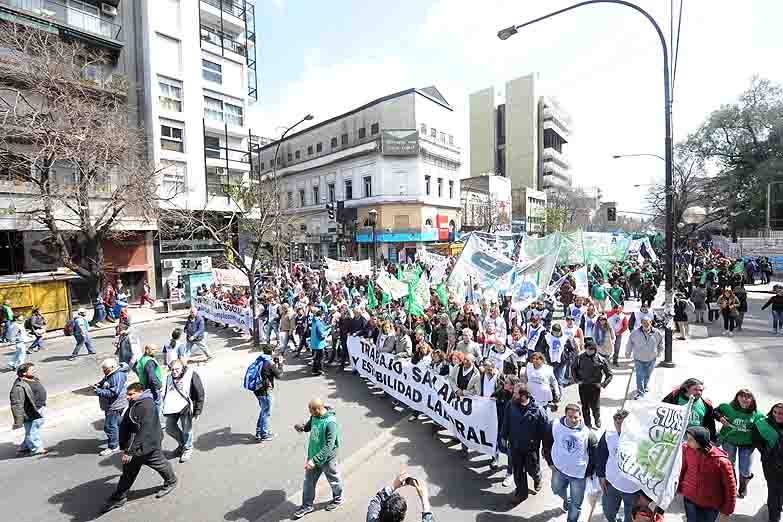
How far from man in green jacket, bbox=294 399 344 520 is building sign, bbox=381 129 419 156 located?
40.3m

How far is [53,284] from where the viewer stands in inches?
643

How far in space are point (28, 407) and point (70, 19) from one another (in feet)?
83.7

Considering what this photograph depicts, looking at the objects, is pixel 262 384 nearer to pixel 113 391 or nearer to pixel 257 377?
pixel 257 377

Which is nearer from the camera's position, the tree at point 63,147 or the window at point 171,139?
the tree at point 63,147

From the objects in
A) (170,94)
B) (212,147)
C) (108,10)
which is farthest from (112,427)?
(212,147)

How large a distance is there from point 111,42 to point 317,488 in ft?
93.4

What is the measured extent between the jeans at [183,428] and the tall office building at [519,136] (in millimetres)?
67072

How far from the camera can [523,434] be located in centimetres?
497

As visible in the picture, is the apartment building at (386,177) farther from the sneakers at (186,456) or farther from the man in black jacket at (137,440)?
the man in black jacket at (137,440)

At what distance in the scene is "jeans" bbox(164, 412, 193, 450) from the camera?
6.20m

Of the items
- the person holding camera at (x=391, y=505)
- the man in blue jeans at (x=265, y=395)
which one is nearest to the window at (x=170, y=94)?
the man in blue jeans at (x=265, y=395)

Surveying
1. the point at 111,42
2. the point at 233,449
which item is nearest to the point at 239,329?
the point at 233,449

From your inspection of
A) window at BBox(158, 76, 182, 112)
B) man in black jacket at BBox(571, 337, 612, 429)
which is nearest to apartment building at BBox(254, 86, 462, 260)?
window at BBox(158, 76, 182, 112)

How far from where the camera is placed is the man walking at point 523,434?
196 inches
